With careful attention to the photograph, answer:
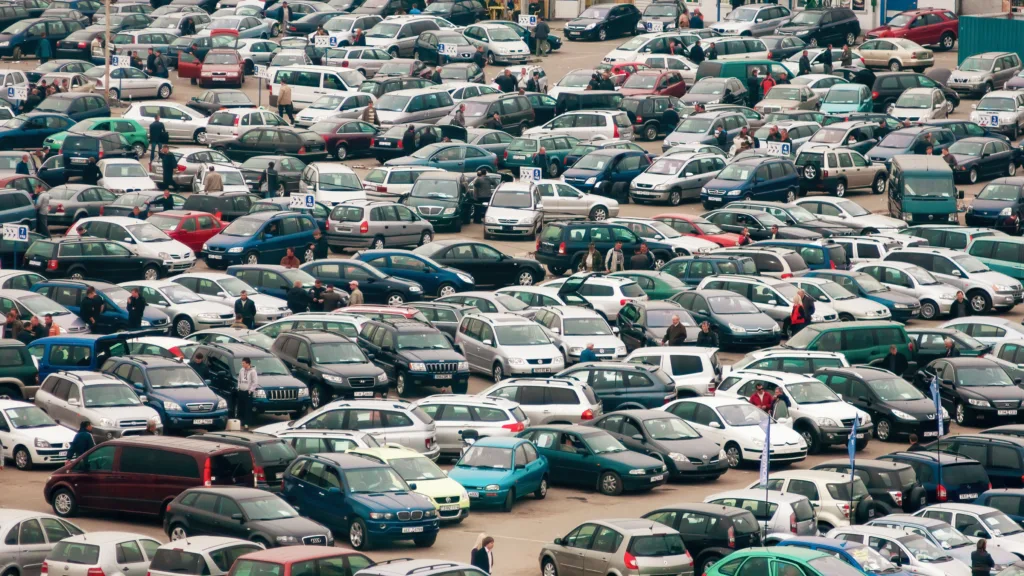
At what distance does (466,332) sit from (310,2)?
4197 cm

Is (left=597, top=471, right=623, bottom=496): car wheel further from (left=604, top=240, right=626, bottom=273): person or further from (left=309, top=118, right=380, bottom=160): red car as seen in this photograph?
(left=309, top=118, right=380, bottom=160): red car

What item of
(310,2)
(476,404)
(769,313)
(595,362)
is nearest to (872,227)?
(769,313)

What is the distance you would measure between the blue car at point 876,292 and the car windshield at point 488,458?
45.0 ft

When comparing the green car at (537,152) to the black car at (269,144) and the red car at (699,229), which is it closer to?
the black car at (269,144)

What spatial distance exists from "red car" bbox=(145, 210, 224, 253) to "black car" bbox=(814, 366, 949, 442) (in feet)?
53.0

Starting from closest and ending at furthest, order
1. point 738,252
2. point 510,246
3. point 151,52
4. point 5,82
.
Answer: point 738,252
point 510,246
point 5,82
point 151,52

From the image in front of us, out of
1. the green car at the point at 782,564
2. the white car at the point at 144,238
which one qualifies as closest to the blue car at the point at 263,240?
the white car at the point at 144,238

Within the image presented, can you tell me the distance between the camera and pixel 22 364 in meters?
31.8

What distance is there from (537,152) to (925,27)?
24491 millimetres

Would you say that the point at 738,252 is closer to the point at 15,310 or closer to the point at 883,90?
the point at 15,310

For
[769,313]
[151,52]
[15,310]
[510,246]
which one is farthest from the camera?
[151,52]

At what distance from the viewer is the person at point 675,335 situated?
35.2 m

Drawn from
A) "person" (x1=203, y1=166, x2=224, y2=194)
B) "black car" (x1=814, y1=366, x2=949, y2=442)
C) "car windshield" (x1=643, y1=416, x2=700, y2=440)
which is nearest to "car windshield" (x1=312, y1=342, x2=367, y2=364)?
"car windshield" (x1=643, y1=416, x2=700, y2=440)

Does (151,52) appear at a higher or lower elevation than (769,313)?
higher
